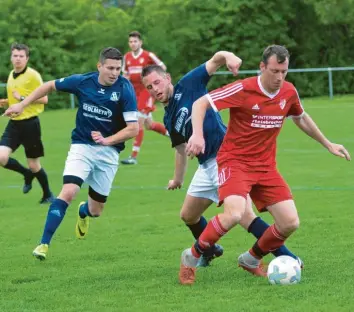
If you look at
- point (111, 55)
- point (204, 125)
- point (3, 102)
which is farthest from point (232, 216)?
point (3, 102)

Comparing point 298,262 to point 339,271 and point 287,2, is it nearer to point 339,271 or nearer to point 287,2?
point 339,271

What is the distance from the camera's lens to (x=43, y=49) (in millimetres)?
33688

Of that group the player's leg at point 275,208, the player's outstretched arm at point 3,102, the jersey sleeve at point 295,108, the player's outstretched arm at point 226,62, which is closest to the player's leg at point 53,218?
the player's outstretched arm at point 226,62

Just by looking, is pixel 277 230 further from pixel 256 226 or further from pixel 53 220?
pixel 53 220

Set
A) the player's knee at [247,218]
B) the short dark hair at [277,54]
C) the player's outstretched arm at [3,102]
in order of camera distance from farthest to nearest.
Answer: the player's outstretched arm at [3,102] → the player's knee at [247,218] → the short dark hair at [277,54]

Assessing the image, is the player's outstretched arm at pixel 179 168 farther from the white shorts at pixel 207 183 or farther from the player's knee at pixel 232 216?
the player's knee at pixel 232 216

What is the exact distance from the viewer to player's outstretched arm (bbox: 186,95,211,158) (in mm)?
6895

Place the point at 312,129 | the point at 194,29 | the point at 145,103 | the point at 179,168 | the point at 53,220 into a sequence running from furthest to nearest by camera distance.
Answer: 1. the point at 194,29
2. the point at 145,103
3. the point at 53,220
4. the point at 179,168
5. the point at 312,129

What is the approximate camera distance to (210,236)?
7.40 metres

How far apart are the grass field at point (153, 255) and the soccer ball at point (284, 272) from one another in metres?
0.09

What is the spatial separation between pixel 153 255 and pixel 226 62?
88.1 inches

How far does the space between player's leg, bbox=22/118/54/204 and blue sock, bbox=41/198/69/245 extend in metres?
3.85

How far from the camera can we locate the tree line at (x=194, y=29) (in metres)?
34.2

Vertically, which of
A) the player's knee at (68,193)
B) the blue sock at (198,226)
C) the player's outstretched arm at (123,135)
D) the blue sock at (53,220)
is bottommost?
the blue sock at (53,220)
